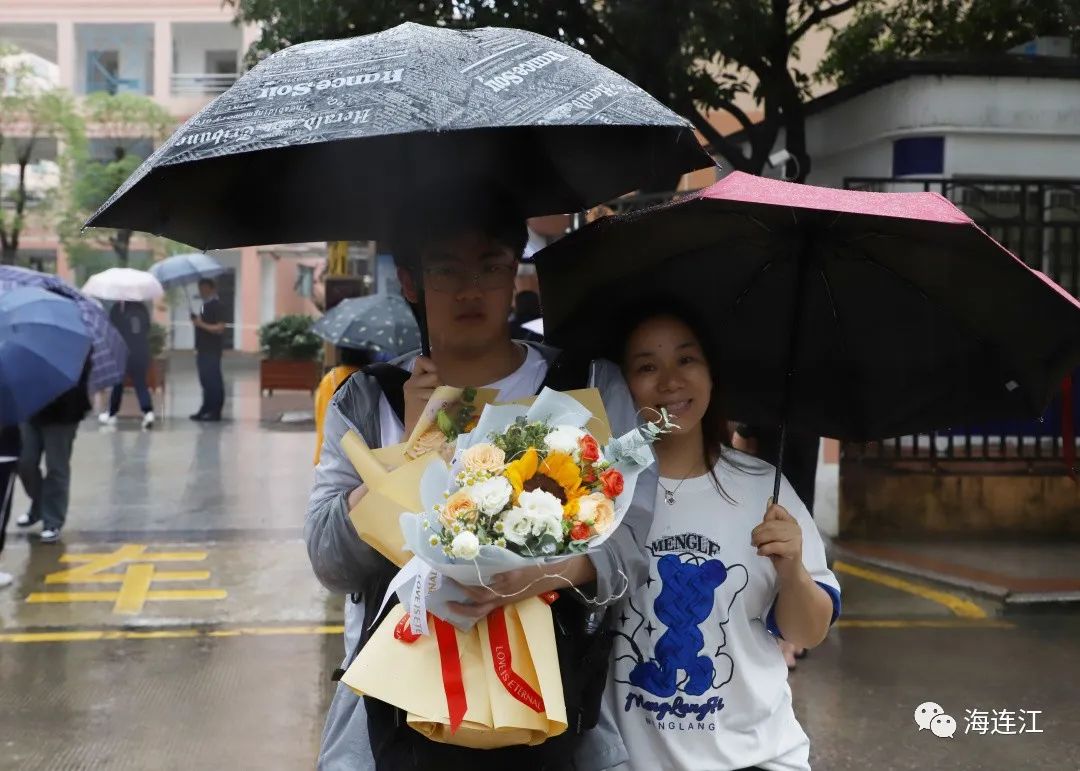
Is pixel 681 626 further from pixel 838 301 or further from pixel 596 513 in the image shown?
pixel 838 301

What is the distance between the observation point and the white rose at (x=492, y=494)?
1.89 metres

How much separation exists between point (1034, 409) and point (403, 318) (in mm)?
4127

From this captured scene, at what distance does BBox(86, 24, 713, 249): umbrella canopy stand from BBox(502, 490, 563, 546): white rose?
0.61 meters

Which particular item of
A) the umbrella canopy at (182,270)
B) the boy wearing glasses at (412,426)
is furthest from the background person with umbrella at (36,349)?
the umbrella canopy at (182,270)

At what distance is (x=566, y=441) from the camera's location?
6.52ft

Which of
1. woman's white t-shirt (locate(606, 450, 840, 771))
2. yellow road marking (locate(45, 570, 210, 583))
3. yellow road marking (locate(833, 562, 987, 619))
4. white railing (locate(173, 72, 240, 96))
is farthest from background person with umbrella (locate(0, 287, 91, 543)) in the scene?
white railing (locate(173, 72, 240, 96))

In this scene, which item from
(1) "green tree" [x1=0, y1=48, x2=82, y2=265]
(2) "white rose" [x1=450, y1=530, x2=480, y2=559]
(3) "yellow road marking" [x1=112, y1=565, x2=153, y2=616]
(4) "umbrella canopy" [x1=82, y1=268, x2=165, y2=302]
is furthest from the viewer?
(1) "green tree" [x1=0, y1=48, x2=82, y2=265]

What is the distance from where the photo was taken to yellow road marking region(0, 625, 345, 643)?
252 inches

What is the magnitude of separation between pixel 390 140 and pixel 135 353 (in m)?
14.3

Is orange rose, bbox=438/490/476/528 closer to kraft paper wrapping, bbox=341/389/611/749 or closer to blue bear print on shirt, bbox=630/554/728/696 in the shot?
kraft paper wrapping, bbox=341/389/611/749

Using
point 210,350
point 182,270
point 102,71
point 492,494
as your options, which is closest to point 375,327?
point 492,494

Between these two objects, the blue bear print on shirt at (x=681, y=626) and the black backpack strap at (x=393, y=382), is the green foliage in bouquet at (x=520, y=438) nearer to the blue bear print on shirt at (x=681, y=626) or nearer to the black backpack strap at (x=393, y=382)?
the black backpack strap at (x=393, y=382)

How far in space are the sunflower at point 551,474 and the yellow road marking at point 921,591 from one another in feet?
18.2

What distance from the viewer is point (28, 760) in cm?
475
